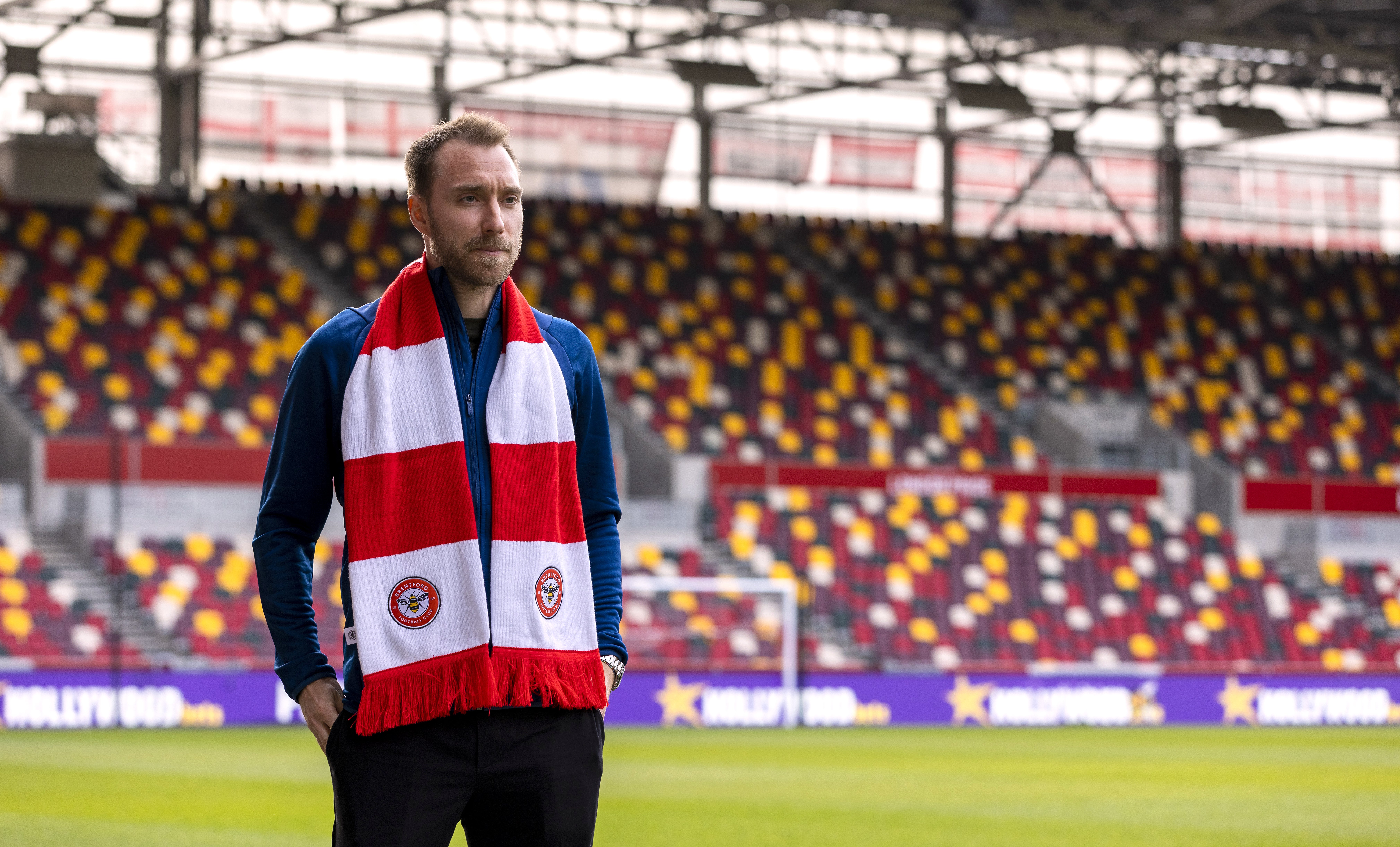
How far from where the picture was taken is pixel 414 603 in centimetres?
287

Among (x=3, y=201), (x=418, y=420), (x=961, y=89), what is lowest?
(x=418, y=420)

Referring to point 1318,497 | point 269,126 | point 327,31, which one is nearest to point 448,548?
point 327,31

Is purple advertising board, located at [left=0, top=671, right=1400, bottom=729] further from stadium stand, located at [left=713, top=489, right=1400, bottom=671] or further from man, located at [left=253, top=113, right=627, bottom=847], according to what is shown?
man, located at [left=253, top=113, right=627, bottom=847]

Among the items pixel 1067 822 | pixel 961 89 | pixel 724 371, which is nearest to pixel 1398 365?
pixel 961 89

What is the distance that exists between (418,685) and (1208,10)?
24754 mm

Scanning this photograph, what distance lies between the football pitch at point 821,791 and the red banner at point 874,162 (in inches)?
562

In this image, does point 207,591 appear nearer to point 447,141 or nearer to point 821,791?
point 821,791

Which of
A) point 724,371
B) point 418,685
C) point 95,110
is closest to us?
point 418,685

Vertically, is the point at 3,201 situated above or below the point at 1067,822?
above

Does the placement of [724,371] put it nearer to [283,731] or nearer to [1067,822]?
[283,731]

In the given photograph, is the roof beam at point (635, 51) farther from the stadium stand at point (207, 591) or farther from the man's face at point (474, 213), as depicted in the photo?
the man's face at point (474, 213)

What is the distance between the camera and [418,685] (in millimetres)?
2814

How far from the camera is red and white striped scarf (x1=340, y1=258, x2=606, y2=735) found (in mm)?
2836

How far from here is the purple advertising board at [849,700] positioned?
58.9 ft
